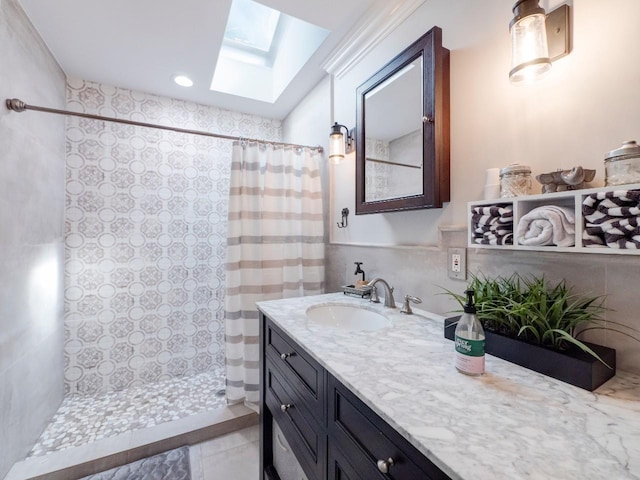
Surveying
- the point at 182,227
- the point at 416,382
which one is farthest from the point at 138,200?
the point at 416,382

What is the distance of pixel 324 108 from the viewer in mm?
2035

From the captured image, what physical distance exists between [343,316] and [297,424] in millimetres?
547

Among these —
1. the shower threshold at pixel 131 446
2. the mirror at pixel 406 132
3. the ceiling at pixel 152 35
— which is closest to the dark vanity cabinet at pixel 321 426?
the shower threshold at pixel 131 446

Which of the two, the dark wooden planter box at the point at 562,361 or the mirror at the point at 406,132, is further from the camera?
the mirror at the point at 406,132

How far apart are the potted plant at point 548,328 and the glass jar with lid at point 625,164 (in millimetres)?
297

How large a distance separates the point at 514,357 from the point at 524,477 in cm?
43

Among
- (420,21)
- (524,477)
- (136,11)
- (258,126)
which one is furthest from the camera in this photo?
(258,126)

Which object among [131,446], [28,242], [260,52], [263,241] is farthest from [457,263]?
[260,52]

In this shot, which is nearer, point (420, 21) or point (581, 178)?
point (581, 178)

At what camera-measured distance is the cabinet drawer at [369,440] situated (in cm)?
52

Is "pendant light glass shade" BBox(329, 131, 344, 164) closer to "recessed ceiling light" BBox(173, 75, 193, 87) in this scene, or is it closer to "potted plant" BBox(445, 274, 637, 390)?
"potted plant" BBox(445, 274, 637, 390)

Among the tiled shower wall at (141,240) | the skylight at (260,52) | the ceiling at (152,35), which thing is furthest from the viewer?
the tiled shower wall at (141,240)

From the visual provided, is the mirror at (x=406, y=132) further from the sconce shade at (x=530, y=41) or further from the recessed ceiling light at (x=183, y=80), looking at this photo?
the recessed ceiling light at (x=183, y=80)

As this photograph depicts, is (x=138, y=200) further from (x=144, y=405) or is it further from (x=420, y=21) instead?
(x=420, y=21)
